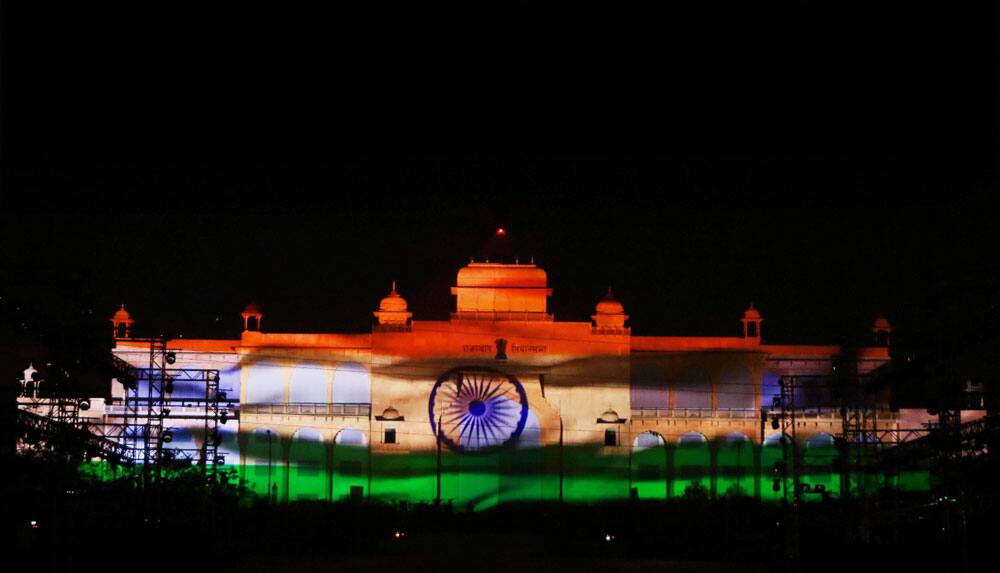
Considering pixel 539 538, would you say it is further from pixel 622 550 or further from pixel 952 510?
pixel 952 510

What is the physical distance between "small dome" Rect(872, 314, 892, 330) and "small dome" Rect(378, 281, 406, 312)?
18.4 meters

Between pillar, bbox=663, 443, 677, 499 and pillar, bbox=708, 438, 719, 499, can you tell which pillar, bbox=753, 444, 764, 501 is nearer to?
pillar, bbox=708, 438, 719, 499

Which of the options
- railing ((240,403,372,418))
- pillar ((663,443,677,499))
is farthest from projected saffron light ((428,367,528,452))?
pillar ((663,443,677,499))

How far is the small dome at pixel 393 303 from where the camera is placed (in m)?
65.5

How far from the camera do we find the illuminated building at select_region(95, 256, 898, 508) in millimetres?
63031

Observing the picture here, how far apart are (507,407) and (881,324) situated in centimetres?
1510

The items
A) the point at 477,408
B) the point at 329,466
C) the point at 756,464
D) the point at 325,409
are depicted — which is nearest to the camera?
the point at 756,464

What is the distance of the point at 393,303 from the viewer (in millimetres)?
65500

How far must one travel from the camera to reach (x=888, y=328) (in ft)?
217

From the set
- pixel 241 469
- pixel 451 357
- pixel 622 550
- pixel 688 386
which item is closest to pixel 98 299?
pixel 241 469

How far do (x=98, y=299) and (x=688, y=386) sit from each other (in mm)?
23690

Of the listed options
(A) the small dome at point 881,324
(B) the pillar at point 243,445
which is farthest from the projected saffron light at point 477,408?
(A) the small dome at point 881,324

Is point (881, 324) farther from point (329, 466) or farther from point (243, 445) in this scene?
point (243, 445)

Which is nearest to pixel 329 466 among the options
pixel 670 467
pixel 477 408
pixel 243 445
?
pixel 243 445
